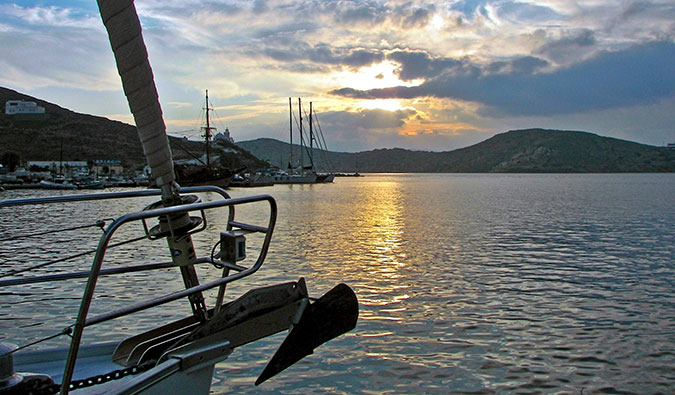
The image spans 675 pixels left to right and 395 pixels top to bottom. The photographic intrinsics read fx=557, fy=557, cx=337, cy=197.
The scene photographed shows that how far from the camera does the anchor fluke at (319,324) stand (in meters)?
4.81

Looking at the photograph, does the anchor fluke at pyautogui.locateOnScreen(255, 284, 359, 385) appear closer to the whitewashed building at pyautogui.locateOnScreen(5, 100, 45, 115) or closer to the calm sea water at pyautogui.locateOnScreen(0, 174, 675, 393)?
the calm sea water at pyautogui.locateOnScreen(0, 174, 675, 393)

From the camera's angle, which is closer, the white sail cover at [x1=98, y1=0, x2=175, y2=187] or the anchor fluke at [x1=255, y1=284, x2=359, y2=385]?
the white sail cover at [x1=98, y1=0, x2=175, y2=187]

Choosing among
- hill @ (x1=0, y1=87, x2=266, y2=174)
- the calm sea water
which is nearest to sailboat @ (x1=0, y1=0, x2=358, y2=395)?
the calm sea water

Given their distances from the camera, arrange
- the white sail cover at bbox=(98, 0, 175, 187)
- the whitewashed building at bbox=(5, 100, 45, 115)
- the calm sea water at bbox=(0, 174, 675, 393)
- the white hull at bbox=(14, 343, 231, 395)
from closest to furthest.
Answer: the white hull at bbox=(14, 343, 231, 395), the white sail cover at bbox=(98, 0, 175, 187), the calm sea water at bbox=(0, 174, 675, 393), the whitewashed building at bbox=(5, 100, 45, 115)

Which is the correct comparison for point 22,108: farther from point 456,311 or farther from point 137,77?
point 137,77

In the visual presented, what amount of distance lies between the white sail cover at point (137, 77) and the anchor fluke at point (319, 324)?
71.2 inches

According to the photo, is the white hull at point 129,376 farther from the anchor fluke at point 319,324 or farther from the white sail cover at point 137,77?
the white sail cover at point 137,77

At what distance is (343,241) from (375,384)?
14522 millimetres

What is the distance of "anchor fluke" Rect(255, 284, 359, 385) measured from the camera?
4.81 m

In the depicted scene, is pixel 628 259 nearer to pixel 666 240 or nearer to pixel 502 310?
pixel 666 240

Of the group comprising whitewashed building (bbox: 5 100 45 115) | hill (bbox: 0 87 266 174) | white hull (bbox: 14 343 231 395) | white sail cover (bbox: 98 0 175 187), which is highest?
whitewashed building (bbox: 5 100 45 115)

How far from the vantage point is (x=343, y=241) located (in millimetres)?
21641

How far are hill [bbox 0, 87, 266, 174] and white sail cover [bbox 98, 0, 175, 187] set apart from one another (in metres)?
140

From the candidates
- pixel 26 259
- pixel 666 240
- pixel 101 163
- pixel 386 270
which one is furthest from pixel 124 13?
pixel 101 163
